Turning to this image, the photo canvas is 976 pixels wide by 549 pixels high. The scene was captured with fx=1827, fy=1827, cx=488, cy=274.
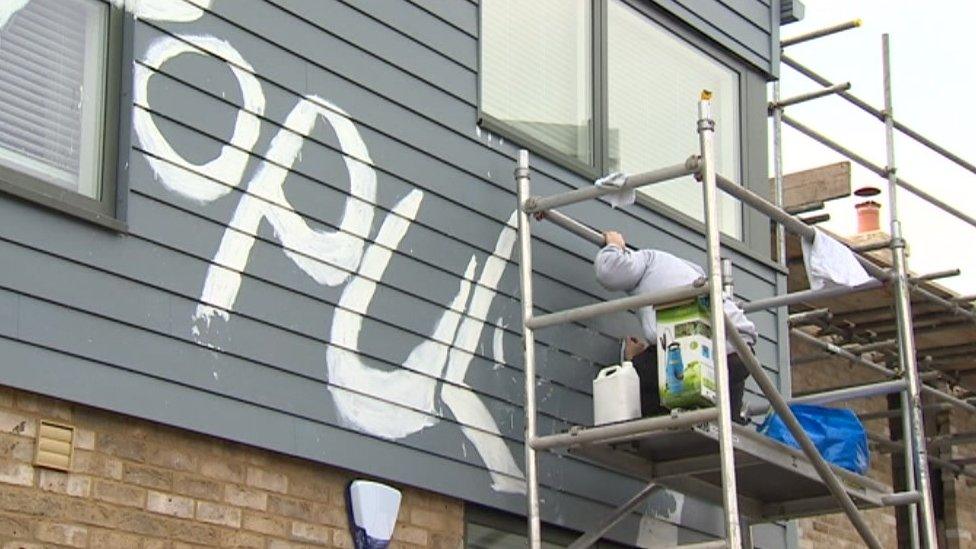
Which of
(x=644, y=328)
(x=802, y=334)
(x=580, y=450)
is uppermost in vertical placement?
(x=802, y=334)

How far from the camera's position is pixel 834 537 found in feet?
44.1

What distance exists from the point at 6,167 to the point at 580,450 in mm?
3047

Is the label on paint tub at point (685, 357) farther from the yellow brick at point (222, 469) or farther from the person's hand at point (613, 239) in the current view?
the yellow brick at point (222, 469)

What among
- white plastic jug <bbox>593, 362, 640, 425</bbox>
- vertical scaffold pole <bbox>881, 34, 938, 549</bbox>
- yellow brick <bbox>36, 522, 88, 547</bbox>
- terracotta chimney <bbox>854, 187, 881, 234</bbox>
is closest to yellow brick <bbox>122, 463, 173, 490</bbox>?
yellow brick <bbox>36, 522, 88, 547</bbox>

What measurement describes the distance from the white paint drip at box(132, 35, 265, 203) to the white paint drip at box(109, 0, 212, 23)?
0.08 meters

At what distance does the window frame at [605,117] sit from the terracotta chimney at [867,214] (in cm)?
408

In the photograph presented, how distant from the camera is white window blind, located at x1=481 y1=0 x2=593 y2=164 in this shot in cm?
891

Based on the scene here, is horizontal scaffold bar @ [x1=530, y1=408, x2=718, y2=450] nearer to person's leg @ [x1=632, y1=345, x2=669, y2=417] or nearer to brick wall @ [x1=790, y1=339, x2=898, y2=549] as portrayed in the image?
person's leg @ [x1=632, y1=345, x2=669, y2=417]

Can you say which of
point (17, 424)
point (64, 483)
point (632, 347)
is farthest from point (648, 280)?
point (17, 424)

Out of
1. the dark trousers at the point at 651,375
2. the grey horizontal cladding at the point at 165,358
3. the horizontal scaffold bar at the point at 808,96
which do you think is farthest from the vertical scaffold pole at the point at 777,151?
the grey horizontal cladding at the point at 165,358

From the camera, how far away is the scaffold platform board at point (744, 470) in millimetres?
8258

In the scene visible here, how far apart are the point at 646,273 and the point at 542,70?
1.30 metres

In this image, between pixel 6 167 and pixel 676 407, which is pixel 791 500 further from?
pixel 6 167

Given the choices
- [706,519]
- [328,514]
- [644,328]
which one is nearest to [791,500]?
[706,519]
